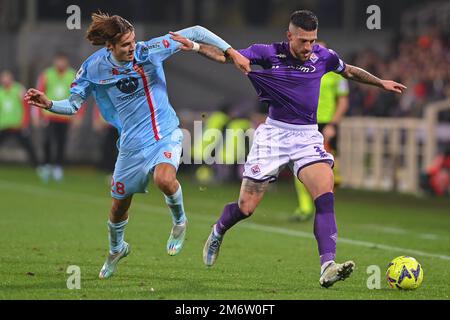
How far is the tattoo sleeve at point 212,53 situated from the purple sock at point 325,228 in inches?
52.6

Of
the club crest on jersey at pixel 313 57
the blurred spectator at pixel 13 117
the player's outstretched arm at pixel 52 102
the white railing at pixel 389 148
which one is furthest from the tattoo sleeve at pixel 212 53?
the blurred spectator at pixel 13 117

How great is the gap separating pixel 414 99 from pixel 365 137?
1.12 m

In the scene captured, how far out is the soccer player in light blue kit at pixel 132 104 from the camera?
9469 millimetres

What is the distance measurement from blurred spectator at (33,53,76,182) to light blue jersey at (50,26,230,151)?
38.2 feet

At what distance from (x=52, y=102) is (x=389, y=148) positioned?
12735 mm

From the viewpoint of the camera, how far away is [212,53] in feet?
31.1

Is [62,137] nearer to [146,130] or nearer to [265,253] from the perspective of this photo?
[265,253]

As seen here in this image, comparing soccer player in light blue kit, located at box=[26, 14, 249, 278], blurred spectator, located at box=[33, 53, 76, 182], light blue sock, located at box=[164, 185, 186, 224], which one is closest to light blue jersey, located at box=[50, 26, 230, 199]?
soccer player in light blue kit, located at box=[26, 14, 249, 278]

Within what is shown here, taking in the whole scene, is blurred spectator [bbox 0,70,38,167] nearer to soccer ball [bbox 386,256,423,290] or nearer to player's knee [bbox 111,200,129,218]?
player's knee [bbox 111,200,129,218]

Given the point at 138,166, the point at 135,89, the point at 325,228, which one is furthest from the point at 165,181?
the point at 325,228

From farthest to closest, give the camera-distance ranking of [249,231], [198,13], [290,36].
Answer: [198,13]
[249,231]
[290,36]

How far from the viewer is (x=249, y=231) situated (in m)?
14.2

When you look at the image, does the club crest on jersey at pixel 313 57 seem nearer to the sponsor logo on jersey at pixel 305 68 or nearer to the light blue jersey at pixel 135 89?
the sponsor logo on jersey at pixel 305 68
